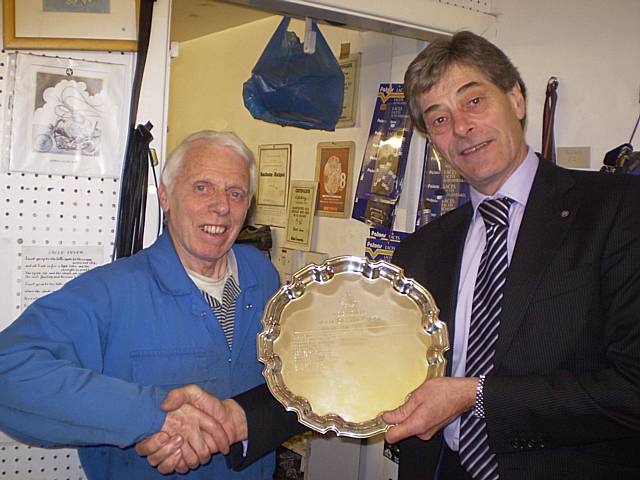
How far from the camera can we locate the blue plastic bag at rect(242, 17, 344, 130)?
2496 mm

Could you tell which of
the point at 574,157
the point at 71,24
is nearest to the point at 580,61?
the point at 574,157

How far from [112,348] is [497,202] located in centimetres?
103

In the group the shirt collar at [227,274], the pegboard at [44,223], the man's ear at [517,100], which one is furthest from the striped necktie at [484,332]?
the pegboard at [44,223]

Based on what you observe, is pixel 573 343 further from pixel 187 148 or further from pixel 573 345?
pixel 187 148

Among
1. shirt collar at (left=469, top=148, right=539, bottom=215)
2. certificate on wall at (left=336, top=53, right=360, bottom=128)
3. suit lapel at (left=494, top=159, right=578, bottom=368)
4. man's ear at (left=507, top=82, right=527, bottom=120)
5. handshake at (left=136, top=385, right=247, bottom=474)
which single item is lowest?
handshake at (left=136, top=385, right=247, bottom=474)

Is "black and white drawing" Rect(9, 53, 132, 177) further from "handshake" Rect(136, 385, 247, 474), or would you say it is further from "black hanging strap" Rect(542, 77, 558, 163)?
"black hanging strap" Rect(542, 77, 558, 163)

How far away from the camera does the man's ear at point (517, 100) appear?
156 centimetres

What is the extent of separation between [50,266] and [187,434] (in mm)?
624

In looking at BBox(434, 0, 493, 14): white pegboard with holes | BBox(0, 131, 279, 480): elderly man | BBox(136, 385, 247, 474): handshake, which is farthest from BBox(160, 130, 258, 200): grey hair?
BBox(434, 0, 493, 14): white pegboard with holes

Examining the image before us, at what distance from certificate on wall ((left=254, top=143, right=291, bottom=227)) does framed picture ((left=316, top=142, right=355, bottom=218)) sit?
35 centimetres

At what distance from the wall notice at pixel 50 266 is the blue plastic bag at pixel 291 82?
3.88ft

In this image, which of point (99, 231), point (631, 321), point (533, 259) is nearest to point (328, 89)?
point (99, 231)

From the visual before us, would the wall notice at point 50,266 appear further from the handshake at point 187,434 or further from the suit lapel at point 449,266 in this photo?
the suit lapel at point 449,266

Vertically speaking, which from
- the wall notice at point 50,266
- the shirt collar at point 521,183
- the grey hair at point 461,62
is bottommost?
the wall notice at point 50,266
